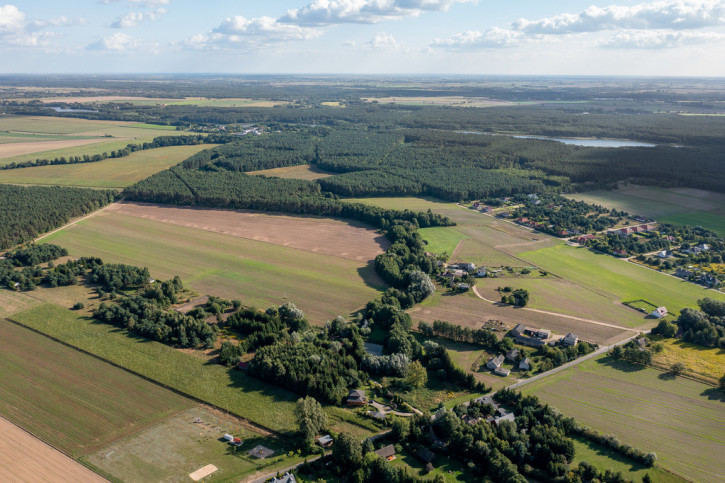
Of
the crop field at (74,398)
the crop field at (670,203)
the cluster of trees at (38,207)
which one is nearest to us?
the crop field at (74,398)

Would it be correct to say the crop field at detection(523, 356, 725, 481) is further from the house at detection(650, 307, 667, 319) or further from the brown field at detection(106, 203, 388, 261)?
the brown field at detection(106, 203, 388, 261)

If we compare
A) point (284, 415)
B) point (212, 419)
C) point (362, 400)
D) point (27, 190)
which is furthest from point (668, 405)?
point (27, 190)

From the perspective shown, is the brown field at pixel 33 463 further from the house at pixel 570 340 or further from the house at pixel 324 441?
the house at pixel 570 340

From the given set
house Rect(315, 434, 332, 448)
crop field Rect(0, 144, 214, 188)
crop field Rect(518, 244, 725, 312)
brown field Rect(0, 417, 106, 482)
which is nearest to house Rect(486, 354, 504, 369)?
house Rect(315, 434, 332, 448)

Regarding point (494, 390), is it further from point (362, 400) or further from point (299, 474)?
point (299, 474)

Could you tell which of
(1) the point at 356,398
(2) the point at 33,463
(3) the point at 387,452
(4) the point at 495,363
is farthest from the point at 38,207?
(4) the point at 495,363

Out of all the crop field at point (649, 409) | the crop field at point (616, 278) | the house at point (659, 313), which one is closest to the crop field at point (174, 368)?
the crop field at point (649, 409)

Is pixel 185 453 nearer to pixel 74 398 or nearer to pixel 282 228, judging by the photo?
pixel 74 398
